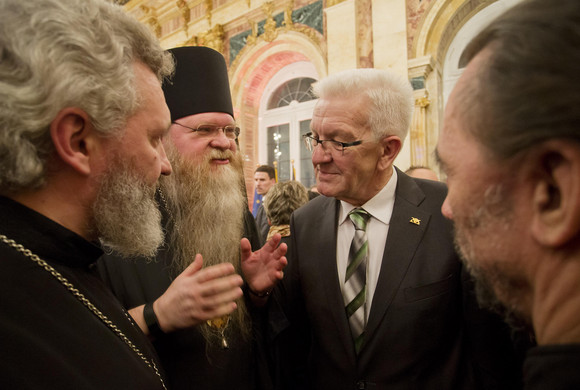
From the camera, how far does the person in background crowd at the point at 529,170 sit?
0.59m

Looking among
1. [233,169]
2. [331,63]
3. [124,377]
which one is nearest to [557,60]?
[124,377]

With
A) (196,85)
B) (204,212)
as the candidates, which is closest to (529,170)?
(204,212)

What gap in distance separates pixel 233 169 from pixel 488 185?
1.68m

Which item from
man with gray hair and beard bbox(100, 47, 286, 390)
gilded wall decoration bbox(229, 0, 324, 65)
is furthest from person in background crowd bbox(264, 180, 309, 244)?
gilded wall decoration bbox(229, 0, 324, 65)

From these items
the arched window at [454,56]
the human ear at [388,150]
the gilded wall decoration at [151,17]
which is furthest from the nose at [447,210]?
the gilded wall decoration at [151,17]

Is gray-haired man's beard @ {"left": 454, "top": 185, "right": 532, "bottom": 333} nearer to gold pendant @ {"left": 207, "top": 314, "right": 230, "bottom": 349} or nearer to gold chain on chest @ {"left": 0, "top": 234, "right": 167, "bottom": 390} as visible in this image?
gold chain on chest @ {"left": 0, "top": 234, "right": 167, "bottom": 390}

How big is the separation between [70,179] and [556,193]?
3.68 ft

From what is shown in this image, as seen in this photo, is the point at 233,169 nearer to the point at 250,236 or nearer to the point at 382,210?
the point at 250,236

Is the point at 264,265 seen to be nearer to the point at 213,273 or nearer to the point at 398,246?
the point at 213,273

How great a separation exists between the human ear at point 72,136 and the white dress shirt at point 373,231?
1.29 m

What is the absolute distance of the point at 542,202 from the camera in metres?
0.63

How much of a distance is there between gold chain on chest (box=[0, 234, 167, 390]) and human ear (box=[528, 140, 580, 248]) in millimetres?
1081

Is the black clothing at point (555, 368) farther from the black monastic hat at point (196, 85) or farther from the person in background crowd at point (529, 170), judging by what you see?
the black monastic hat at point (196, 85)

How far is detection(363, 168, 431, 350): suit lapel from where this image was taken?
5.14 feet
